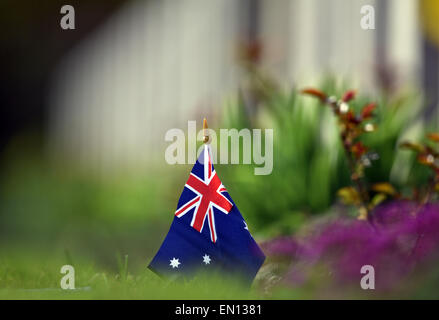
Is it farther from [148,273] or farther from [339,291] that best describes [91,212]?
[339,291]

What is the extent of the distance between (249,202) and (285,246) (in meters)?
0.89

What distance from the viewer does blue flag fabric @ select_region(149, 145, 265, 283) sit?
1.70 meters

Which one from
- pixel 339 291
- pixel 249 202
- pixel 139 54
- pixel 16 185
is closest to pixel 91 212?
pixel 16 185

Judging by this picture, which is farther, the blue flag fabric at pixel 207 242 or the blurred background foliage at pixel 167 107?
the blurred background foliage at pixel 167 107

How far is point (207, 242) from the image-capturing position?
67.1 inches

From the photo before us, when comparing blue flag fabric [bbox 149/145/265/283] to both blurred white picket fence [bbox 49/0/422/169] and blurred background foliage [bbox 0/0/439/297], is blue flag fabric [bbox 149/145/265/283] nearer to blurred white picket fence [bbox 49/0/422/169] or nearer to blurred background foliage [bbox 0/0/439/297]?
blurred background foliage [bbox 0/0/439/297]

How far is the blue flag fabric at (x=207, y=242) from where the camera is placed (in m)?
1.70

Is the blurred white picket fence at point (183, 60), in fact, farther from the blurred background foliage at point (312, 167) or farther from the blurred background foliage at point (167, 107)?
the blurred background foliage at point (312, 167)

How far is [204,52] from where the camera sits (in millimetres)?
6602

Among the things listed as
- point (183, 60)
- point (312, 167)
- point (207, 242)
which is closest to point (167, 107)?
point (183, 60)

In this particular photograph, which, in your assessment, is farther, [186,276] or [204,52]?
[204,52]

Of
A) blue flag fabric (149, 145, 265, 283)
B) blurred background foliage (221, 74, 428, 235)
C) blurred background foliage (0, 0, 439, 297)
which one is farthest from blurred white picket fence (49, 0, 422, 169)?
blue flag fabric (149, 145, 265, 283)

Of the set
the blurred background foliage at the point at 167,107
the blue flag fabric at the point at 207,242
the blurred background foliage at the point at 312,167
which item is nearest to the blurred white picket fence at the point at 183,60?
the blurred background foliage at the point at 167,107

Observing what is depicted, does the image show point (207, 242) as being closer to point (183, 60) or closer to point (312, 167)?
point (312, 167)
